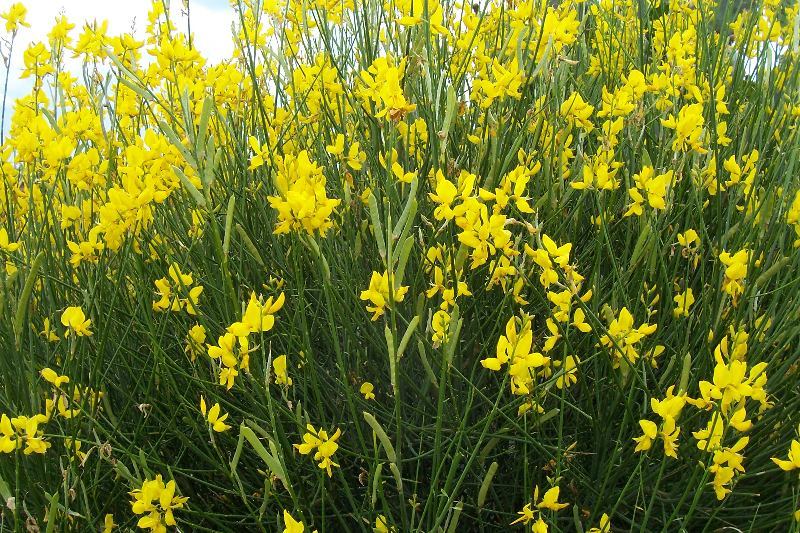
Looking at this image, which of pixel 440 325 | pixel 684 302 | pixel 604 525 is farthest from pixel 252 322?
pixel 684 302

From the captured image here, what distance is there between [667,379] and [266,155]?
0.93 m

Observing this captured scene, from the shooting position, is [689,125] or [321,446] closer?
[321,446]

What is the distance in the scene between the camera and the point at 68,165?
5.70 feet

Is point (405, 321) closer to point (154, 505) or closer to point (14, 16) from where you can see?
point (154, 505)

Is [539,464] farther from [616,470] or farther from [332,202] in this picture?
[332,202]

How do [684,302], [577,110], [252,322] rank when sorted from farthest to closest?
[577,110], [684,302], [252,322]

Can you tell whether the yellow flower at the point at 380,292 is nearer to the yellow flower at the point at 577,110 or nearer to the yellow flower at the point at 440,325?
the yellow flower at the point at 440,325

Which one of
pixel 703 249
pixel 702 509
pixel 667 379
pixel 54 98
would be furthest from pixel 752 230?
pixel 54 98

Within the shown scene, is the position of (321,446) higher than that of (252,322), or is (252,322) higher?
(252,322)

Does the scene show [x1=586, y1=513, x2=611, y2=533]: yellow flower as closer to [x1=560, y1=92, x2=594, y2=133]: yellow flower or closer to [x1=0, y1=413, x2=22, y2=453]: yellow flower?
[x1=560, y1=92, x2=594, y2=133]: yellow flower

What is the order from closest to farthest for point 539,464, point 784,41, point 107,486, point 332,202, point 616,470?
point 332,202, point 616,470, point 539,464, point 107,486, point 784,41

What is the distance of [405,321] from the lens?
139 centimetres

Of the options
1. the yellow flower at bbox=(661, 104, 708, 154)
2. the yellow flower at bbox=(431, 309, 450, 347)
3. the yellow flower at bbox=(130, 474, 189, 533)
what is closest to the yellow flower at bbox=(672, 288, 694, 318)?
the yellow flower at bbox=(661, 104, 708, 154)

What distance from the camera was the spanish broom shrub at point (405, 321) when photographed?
133 cm
